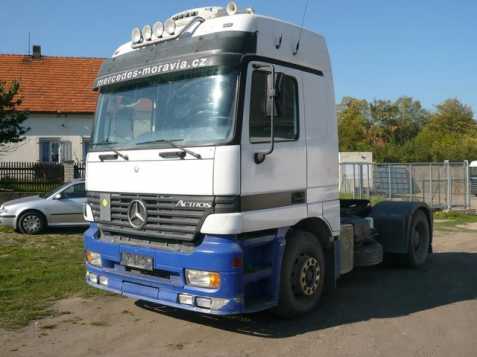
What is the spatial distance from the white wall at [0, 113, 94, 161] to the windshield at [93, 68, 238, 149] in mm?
24787

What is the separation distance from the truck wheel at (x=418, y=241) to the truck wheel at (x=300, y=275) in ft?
10.0

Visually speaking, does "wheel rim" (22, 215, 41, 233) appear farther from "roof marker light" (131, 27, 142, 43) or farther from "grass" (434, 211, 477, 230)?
"grass" (434, 211, 477, 230)

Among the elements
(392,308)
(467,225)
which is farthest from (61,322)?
(467,225)

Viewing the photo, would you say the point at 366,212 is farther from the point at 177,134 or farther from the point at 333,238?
the point at 177,134

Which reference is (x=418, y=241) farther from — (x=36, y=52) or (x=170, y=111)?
(x=36, y=52)

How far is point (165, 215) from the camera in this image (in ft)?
18.2

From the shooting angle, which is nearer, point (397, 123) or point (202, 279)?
point (202, 279)

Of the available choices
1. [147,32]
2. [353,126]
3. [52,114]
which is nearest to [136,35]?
[147,32]

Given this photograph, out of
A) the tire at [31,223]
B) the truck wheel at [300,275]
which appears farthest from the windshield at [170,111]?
the tire at [31,223]

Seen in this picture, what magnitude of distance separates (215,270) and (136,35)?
115 inches

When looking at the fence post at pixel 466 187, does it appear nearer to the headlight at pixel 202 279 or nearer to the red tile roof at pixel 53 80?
the headlight at pixel 202 279

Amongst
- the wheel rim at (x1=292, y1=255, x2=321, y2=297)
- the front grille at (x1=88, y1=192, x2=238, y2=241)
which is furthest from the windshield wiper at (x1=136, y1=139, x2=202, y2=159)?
the wheel rim at (x1=292, y1=255, x2=321, y2=297)

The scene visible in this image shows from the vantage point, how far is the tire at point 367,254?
7.74 meters

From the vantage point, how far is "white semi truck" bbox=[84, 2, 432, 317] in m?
5.28
